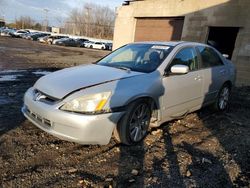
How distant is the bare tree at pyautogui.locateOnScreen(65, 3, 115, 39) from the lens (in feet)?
257

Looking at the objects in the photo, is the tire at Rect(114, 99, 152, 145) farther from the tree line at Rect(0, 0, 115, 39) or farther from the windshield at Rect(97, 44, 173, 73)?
the tree line at Rect(0, 0, 115, 39)

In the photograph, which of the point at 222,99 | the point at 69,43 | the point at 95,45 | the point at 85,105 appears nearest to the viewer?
the point at 85,105

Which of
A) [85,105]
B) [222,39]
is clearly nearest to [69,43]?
[222,39]

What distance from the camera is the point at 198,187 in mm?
3197

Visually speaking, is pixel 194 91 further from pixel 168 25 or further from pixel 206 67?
pixel 168 25

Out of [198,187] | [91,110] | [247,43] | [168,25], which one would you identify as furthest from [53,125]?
[168,25]

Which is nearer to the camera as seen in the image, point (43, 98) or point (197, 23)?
point (43, 98)

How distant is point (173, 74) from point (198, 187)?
197cm

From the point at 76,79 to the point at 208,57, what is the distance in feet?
10.2

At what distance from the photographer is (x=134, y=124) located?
13.3 ft

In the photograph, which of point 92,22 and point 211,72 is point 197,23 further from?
point 92,22

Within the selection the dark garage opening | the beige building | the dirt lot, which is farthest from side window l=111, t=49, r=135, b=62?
the dark garage opening

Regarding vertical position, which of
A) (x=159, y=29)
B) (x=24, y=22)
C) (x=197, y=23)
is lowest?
(x=24, y=22)

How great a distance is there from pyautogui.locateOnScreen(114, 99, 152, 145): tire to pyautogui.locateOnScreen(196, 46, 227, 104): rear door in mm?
1805
